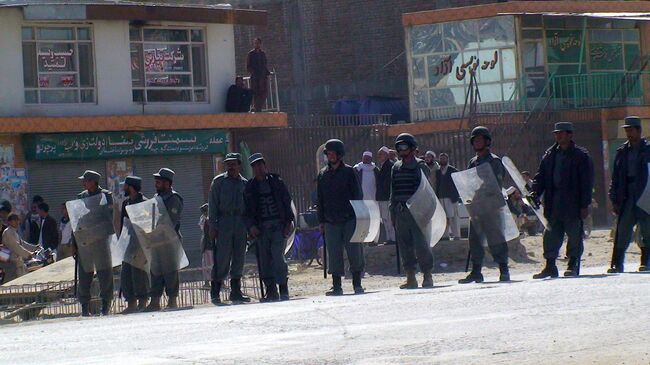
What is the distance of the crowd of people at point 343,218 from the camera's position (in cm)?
1564

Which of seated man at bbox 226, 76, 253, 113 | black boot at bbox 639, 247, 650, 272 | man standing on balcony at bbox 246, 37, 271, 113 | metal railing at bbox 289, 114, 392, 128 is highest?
man standing on balcony at bbox 246, 37, 271, 113

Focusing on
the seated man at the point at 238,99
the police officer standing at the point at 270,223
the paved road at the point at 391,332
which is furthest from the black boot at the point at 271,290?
the seated man at the point at 238,99

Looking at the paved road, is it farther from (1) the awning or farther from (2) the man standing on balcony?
(2) the man standing on balcony

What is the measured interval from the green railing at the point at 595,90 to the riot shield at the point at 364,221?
18.3 meters

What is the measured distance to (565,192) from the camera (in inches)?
609

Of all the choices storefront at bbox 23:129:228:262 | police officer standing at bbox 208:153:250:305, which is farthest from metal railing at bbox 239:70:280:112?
police officer standing at bbox 208:153:250:305

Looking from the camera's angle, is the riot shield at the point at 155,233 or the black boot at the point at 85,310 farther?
the black boot at the point at 85,310

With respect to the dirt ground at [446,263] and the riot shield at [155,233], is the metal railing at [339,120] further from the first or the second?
the riot shield at [155,233]

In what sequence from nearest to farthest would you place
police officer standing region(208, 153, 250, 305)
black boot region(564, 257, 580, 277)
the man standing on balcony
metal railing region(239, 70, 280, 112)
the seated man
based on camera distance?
black boot region(564, 257, 580, 277) → police officer standing region(208, 153, 250, 305) → the seated man → the man standing on balcony → metal railing region(239, 70, 280, 112)

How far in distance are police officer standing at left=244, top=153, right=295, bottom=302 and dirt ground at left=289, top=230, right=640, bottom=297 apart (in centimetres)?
322

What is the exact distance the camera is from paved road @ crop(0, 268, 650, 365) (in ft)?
30.7

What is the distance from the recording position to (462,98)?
3516 cm

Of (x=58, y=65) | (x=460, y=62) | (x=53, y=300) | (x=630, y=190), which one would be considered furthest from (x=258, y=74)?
(x=630, y=190)

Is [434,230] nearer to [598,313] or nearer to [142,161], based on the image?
[598,313]
